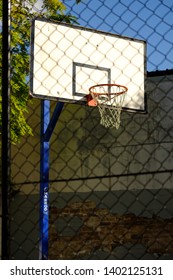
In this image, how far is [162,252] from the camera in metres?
8.51

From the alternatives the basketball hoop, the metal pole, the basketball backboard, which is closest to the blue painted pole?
the basketball hoop

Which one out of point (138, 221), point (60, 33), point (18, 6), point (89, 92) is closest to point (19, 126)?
point (18, 6)

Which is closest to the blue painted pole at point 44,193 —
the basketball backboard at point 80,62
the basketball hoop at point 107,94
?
the basketball hoop at point 107,94

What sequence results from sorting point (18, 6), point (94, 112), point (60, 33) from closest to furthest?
point (60, 33)
point (18, 6)
point (94, 112)

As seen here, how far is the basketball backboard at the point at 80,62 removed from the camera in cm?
360

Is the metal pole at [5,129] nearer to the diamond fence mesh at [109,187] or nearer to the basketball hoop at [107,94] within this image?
the basketball hoop at [107,94]

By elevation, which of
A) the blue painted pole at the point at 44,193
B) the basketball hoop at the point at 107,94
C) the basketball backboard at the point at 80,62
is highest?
the basketball backboard at the point at 80,62

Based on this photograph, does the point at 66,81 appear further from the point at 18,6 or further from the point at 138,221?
the point at 138,221

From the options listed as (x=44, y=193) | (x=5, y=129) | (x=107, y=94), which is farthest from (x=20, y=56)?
(x=5, y=129)

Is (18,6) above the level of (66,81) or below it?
above

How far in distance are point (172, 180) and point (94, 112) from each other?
1685 mm

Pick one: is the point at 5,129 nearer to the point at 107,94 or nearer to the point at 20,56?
the point at 107,94
